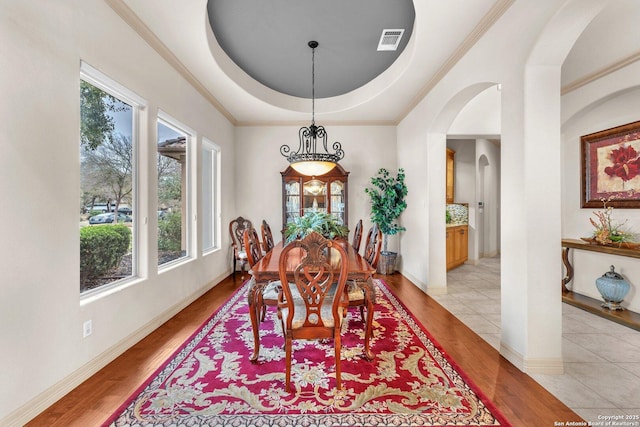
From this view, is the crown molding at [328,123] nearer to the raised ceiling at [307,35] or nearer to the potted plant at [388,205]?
the potted plant at [388,205]

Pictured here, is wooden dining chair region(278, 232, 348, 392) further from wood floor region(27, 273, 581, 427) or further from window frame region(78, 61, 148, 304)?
window frame region(78, 61, 148, 304)

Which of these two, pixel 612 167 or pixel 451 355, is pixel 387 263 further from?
pixel 612 167

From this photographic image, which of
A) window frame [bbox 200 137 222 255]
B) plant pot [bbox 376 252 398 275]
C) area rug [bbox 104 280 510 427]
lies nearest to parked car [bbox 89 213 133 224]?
area rug [bbox 104 280 510 427]

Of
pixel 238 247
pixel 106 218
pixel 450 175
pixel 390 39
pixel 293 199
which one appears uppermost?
pixel 390 39

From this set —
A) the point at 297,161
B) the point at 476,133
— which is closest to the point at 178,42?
the point at 297,161

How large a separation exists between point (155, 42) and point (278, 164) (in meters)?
2.86

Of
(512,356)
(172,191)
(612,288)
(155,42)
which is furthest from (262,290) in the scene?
(612,288)

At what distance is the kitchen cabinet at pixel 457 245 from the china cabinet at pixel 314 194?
2.16 metres

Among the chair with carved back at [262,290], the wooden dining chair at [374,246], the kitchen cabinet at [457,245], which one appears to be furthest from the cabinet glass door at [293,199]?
the kitchen cabinet at [457,245]

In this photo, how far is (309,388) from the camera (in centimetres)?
187

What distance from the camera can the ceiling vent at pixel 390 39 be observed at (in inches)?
112

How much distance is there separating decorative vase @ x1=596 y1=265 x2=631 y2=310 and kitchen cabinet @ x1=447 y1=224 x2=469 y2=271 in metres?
2.40

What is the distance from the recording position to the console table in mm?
2782

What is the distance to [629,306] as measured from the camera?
3020mm
